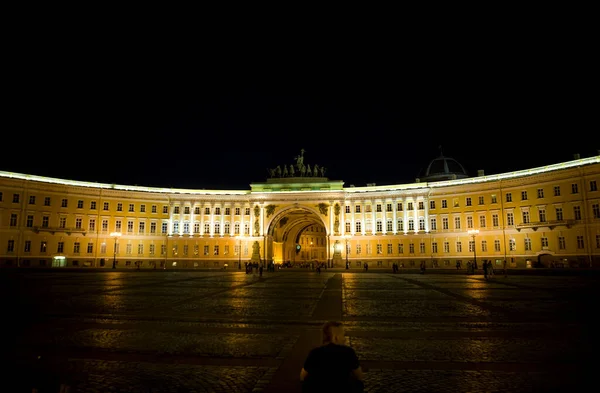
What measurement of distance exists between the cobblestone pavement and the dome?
76.0 metres

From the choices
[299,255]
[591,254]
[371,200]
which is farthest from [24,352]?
[299,255]

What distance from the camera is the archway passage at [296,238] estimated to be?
95.2m

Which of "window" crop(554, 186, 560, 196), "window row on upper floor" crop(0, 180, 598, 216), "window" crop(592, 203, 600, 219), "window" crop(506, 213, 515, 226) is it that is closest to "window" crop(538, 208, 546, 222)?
"window row on upper floor" crop(0, 180, 598, 216)

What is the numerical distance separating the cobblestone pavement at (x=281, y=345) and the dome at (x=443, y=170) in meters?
76.0

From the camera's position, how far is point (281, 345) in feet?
36.2

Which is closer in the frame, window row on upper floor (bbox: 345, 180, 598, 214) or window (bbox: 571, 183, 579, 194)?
window (bbox: 571, 183, 579, 194)

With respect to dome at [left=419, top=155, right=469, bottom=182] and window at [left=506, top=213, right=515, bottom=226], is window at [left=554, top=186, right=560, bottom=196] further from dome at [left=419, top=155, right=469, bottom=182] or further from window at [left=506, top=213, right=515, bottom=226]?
dome at [left=419, top=155, right=469, bottom=182]

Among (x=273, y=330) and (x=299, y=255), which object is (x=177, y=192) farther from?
(x=273, y=330)

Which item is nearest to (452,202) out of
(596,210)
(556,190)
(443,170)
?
(443,170)

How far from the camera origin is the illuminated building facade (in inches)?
2640

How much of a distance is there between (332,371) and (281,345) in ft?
21.6

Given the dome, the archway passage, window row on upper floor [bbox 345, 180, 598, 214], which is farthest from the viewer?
the archway passage

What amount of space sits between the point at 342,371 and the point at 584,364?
689cm

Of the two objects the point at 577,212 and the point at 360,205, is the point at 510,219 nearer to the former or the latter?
the point at 577,212
